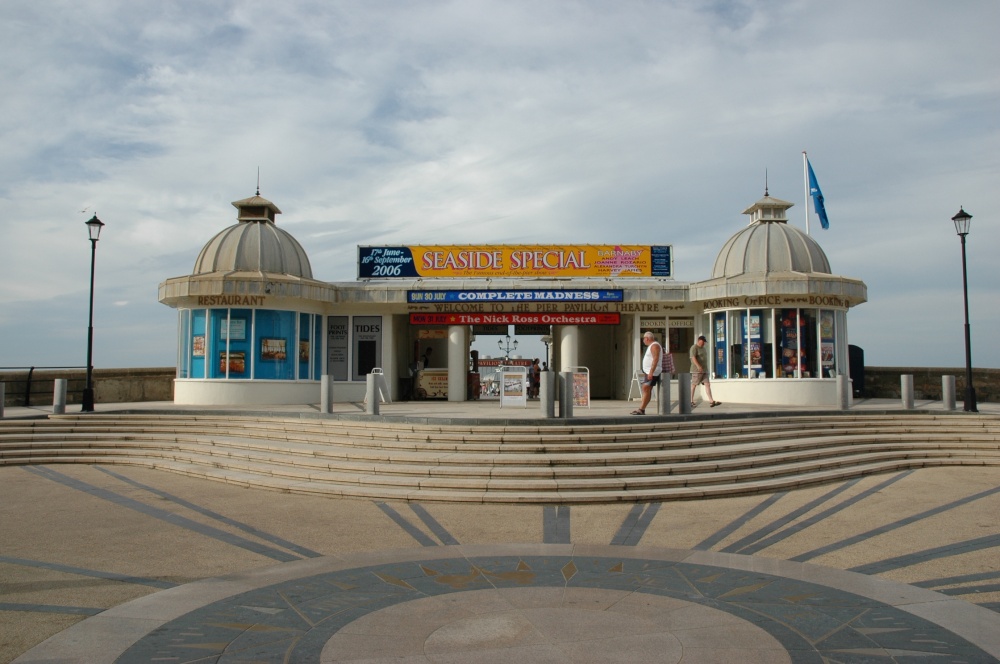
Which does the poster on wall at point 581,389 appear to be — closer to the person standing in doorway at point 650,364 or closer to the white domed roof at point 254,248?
the person standing in doorway at point 650,364

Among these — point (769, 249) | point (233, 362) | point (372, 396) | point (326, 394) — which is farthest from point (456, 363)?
point (769, 249)

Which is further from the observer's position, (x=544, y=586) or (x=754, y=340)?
(x=754, y=340)

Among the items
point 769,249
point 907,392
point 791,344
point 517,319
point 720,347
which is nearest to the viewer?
point 907,392

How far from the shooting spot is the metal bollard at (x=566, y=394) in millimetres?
13883

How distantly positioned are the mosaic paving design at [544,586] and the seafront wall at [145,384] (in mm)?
19269

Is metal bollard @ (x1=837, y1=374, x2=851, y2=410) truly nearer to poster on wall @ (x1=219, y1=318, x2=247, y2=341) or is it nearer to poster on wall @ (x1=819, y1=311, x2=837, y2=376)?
poster on wall @ (x1=819, y1=311, x2=837, y2=376)

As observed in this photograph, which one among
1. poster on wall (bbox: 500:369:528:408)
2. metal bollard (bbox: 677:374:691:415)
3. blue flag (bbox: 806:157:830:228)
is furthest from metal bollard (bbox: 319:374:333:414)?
blue flag (bbox: 806:157:830:228)

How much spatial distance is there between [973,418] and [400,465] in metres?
12.3

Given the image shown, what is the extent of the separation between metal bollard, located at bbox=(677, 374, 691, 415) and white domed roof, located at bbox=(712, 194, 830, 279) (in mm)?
8652

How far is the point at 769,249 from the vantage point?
23.0 m

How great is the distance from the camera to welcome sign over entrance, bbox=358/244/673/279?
982 inches

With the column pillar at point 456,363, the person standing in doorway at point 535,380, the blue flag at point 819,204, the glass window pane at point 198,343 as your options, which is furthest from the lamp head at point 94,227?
the blue flag at point 819,204

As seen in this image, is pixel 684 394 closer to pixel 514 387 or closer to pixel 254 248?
pixel 514 387

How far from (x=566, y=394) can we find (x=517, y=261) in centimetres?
1163
